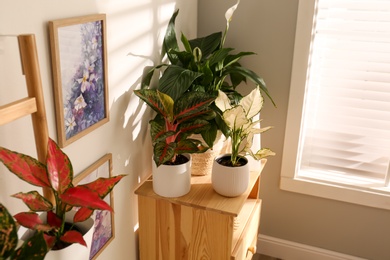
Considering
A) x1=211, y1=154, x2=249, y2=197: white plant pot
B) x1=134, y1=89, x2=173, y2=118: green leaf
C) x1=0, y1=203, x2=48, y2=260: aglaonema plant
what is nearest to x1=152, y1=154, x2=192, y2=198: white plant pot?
x1=211, y1=154, x2=249, y2=197: white plant pot

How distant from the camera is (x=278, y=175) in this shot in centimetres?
208

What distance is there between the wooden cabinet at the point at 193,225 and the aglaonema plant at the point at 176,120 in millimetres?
183

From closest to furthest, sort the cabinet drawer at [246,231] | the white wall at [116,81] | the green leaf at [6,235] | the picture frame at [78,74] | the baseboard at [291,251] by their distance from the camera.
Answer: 1. the green leaf at [6,235]
2. the white wall at [116,81]
3. the picture frame at [78,74]
4. the cabinet drawer at [246,231]
5. the baseboard at [291,251]

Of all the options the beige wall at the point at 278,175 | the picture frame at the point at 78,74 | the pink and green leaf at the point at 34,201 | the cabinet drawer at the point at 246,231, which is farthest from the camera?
the beige wall at the point at 278,175

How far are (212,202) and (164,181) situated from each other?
0.19 meters

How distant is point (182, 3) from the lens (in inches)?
69.1

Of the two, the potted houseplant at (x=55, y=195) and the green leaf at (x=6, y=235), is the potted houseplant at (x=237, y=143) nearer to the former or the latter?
the potted houseplant at (x=55, y=195)

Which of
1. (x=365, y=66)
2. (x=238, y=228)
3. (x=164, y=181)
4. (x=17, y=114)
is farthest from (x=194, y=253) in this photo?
(x=365, y=66)

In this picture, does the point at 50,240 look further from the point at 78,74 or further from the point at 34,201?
the point at 78,74

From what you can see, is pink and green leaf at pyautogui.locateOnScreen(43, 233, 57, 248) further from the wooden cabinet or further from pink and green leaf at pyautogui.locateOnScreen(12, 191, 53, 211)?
the wooden cabinet

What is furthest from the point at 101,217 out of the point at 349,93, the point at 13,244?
the point at 349,93

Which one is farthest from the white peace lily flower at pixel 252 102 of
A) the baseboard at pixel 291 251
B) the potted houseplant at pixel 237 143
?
the baseboard at pixel 291 251

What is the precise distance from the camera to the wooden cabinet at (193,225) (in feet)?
4.71

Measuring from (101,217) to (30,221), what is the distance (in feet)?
1.95
